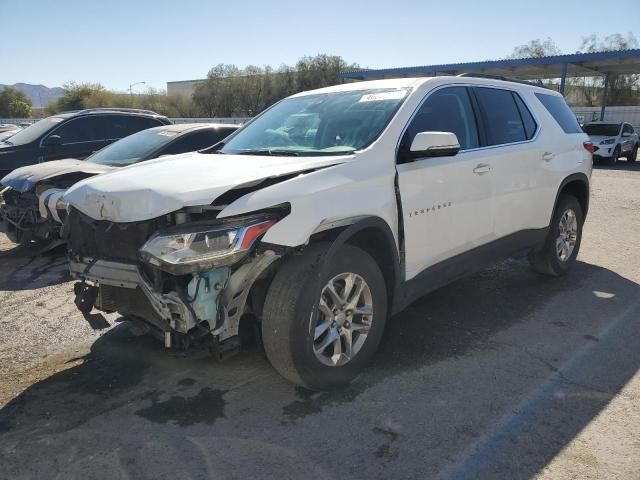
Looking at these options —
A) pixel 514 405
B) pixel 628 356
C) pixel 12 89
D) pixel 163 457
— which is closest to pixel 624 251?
pixel 628 356

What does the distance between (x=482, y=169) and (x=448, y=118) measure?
0.50m

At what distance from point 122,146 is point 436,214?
16.6ft

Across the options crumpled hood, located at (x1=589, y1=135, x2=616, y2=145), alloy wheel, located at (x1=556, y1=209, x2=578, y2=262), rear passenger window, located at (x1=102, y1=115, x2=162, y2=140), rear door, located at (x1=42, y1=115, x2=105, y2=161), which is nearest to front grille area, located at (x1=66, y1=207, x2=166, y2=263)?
alloy wheel, located at (x1=556, y1=209, x2=578, y2=262)

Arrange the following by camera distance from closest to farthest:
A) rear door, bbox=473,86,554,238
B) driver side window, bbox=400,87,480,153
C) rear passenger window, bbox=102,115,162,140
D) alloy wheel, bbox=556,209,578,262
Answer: driver side window, bbox=400,87,480,153
rear door, bbox=473,86,554,238
alloy wheel, bbox=556,209,578,262
rear passenger window, bbox=102,115,162,140

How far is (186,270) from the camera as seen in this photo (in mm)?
2641

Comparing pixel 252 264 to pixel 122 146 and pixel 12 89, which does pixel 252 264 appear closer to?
pixel 122 146

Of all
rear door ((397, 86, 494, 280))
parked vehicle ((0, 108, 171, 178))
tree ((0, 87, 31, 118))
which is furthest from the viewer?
tree ((0, 87, 31, 118))

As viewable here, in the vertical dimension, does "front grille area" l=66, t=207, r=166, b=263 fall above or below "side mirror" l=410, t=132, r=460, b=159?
below

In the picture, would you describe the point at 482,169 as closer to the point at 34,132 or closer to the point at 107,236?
the point at 107,236

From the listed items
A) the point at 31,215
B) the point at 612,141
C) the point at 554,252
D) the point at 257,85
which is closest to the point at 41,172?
the point at 31,215

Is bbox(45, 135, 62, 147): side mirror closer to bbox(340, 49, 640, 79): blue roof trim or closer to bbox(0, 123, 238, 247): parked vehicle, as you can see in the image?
bbox(0, 123, 238, 247): parked vehicle

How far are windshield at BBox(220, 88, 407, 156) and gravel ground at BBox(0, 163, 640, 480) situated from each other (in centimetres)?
154

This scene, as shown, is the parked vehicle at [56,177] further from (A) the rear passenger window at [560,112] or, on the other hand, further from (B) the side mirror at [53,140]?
(A) the rear passenger window at [560,112]

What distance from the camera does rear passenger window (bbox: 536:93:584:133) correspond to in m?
5.40
